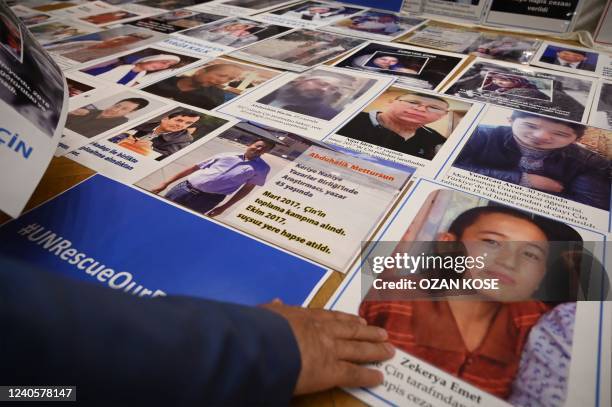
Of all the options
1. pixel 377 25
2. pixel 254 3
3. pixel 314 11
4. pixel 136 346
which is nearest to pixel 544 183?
pixel 136 346

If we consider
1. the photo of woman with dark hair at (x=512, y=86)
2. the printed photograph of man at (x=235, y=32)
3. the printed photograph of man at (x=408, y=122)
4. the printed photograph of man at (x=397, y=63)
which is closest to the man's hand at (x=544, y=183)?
the printed photograph of man at (x=408, y=122)

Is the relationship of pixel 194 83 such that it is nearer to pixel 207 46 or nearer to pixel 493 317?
pixel 207 46

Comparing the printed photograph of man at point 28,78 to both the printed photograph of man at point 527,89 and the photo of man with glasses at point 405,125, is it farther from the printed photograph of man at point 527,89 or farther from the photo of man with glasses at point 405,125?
the printed photograph of man at point 527,89

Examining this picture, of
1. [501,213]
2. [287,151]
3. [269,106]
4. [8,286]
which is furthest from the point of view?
[269,106]

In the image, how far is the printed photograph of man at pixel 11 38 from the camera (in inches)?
18.9

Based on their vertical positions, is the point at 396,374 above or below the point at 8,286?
below

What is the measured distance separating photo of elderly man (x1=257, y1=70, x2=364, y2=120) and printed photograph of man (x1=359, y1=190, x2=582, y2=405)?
33 centimetres

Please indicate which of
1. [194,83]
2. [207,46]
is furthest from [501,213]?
[207,46]

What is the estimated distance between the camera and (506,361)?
1.23 feet

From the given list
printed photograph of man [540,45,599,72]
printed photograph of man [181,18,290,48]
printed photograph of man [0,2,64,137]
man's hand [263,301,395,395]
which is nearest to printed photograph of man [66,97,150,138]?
printed photograph of man [0,2,64,137]

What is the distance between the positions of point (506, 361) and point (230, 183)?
0.41 metres

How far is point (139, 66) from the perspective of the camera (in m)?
0.91

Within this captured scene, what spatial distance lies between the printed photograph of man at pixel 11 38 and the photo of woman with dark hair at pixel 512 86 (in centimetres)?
84

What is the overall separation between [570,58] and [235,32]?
2.99ft
